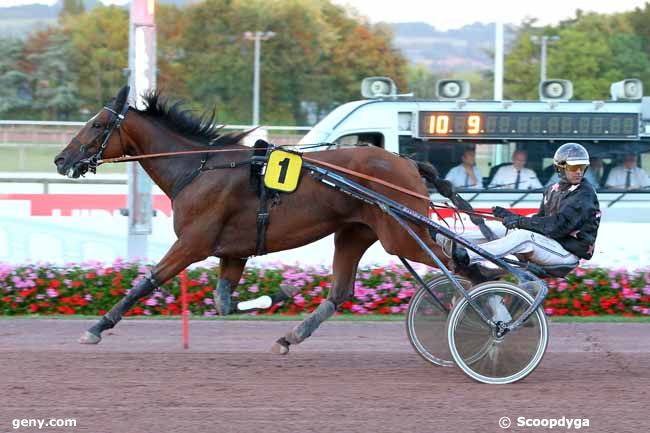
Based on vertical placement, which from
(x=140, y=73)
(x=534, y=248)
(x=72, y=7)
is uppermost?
(x=72, y=7)

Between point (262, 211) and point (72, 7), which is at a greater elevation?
point (72, 7)

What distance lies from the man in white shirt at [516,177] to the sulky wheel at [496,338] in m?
5.29

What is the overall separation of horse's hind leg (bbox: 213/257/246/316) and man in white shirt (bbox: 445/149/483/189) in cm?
466

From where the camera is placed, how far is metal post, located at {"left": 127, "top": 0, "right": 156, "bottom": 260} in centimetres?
1038

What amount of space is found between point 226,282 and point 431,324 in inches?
58.1

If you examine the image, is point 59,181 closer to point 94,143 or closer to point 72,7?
point 94,143

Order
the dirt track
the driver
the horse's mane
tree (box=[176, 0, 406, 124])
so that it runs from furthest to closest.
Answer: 1. tree (box=[176, 0, 406, 124])
2. the horse's mane
3. the driver
4. the dirt track

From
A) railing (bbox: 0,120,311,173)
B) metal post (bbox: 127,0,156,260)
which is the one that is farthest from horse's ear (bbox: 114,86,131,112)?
railing (bbox: 0,120,311,173)

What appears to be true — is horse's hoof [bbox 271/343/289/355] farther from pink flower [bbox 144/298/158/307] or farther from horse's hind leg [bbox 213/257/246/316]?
pink flower [bbox 144/298/158/307]

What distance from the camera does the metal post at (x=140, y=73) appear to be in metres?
10.4

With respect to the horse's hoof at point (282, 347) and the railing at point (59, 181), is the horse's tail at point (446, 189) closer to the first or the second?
the horse's hoof at point (282, 347)

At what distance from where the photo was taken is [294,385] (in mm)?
6652

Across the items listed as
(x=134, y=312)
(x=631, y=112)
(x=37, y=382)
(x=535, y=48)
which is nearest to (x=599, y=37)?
(x=535, y=48)

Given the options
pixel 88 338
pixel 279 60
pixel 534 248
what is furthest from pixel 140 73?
pixel 279 60
